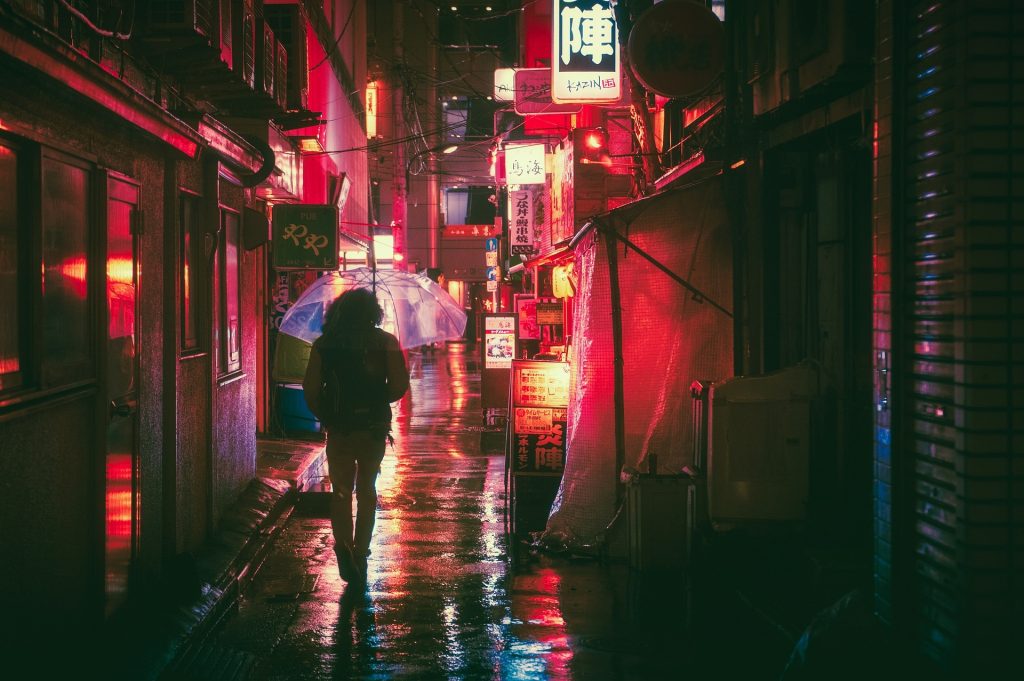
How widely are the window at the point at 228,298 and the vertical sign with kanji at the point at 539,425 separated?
3575 mm

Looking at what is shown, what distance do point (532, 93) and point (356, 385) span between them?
10241 mm

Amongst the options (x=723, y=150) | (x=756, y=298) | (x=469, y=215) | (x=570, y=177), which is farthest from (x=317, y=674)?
(x=469, y=215)

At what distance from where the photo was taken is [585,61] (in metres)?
14.9

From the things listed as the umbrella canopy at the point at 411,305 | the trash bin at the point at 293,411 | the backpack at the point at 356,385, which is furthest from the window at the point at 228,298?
the trash bin at the point at 293,411

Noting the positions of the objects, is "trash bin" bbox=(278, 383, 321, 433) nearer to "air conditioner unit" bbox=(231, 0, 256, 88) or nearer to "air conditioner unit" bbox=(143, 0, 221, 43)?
"air conditioner unit" bbox=(231, 0, 256, 88)

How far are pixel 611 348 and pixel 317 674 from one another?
507cm

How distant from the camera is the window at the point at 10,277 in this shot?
17.3ft

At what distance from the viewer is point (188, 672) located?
21.9ft

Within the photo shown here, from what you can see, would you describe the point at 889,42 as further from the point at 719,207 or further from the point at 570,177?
the point at 570,177

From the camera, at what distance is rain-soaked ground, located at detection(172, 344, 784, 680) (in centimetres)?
677

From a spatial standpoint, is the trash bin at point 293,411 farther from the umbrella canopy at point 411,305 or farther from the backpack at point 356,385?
the backpack at point 356,385

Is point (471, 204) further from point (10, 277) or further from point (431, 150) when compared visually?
point (10, 277)

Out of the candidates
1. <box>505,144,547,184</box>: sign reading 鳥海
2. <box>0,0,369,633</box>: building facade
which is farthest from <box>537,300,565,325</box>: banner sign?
<box>0,0,369,633</box>: building facade

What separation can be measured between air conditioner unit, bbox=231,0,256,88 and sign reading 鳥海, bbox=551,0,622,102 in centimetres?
543
